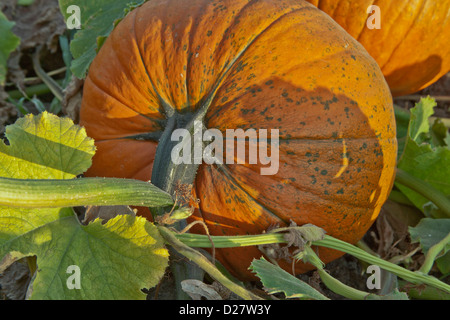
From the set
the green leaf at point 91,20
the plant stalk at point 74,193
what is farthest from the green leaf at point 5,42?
the plant stalk at point 74,193

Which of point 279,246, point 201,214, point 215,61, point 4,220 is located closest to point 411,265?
point 279,246

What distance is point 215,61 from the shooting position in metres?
1.36

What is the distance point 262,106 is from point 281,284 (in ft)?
1.46

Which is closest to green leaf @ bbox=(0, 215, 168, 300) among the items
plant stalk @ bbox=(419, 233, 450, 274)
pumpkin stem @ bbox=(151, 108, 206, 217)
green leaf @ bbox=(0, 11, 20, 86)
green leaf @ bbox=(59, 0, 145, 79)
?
pumpkin stem @ bbox=(151, 108, 206, 217)

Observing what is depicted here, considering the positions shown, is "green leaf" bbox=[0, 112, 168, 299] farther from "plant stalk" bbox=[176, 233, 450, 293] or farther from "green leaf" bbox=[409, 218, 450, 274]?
"green leaf" bbox=[409, 218, 450, 274]

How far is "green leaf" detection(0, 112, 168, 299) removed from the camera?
1.16 meters

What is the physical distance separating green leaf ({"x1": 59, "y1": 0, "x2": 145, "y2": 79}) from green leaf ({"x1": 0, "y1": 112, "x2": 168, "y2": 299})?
70 cm

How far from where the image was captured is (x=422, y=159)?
1.67 m

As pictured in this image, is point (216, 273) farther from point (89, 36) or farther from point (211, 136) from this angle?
point (89, 36)

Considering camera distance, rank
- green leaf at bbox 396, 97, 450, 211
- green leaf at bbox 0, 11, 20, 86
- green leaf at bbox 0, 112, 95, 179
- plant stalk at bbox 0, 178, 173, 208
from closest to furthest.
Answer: plant stalk at bbox 0, 178, 173, 208, green leaf at bbox 0, 112, 95, 179, green leaf at bbox 396, 97, 450, 211, green leaf at bbox 0, 11, 20, 86

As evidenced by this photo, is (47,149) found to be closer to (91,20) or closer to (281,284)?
(281,284)

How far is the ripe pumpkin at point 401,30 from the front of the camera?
176 cm

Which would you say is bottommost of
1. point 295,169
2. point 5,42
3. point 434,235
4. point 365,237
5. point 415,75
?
point 365,237

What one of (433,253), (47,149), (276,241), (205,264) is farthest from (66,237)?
(433,253)
